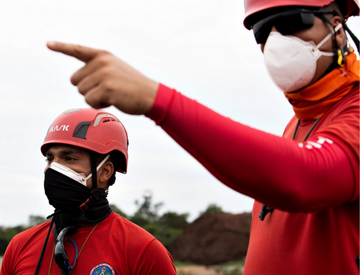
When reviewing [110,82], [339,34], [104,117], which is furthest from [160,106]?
[104,117]

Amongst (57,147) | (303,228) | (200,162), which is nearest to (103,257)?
(57,147)

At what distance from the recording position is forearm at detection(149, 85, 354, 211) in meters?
1.60

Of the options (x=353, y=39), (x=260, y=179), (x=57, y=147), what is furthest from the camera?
(x=57, y=147)

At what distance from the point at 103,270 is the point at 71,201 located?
0.78 m

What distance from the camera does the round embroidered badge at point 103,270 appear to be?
12.1 ft

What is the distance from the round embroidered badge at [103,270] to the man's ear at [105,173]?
0.94 meters

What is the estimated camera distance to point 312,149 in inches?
66.1

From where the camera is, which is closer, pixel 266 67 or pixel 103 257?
pixel 266 67

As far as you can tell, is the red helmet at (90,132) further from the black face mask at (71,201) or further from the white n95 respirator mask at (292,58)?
the white n95 respirator mask at (292,58)

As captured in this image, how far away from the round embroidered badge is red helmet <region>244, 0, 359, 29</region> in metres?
2.31

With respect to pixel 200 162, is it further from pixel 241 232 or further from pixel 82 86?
pixel 241 232

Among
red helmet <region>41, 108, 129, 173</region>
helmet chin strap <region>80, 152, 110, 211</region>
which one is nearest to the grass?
red helmet <region>41, 108, 129, 173</region>

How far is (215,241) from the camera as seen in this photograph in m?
19.9

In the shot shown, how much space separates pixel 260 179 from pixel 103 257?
8.41ft
